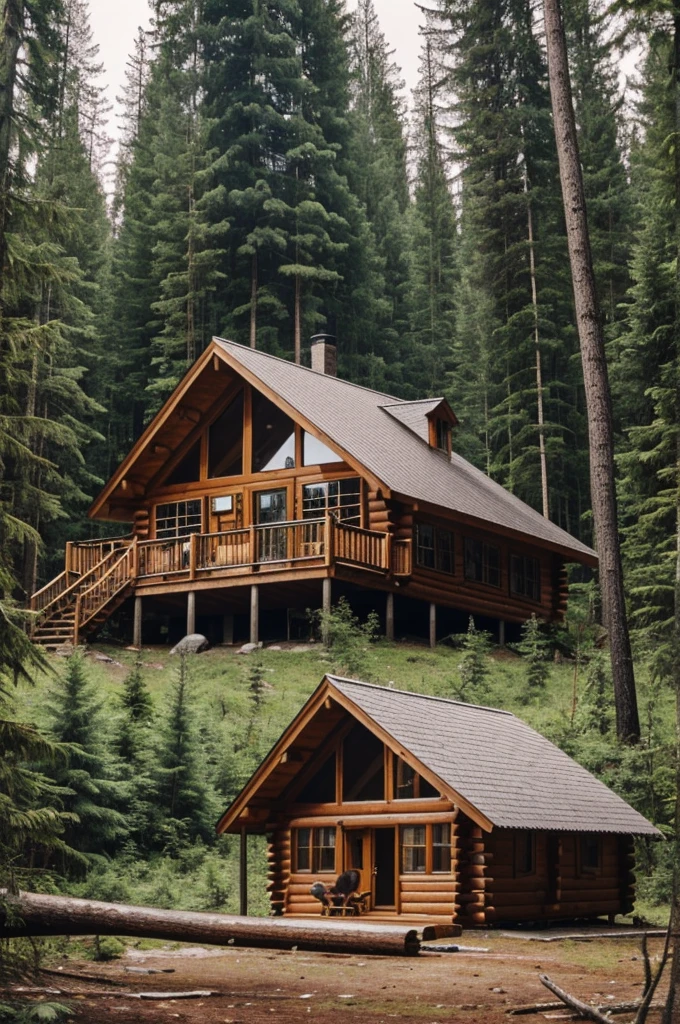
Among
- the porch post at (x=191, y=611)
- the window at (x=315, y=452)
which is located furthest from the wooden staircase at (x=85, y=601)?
the window at (x=315, y=452)

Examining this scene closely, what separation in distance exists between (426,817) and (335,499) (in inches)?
590

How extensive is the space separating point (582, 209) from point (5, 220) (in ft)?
47.5

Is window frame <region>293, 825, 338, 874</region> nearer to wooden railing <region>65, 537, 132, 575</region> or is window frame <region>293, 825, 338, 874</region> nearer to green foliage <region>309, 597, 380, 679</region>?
green foliage <region>309, 597, 380, 679</region>

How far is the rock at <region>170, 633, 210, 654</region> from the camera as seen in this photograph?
31625mm

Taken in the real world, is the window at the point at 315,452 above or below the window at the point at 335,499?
above

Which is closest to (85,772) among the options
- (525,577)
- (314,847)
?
(314,847)

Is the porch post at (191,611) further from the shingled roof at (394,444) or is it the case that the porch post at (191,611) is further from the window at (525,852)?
the window at (525,852)

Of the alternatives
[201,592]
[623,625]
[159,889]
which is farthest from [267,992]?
[201,592]

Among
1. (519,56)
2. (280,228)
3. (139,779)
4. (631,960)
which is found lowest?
(631,960)

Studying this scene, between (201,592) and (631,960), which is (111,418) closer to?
(201,592)

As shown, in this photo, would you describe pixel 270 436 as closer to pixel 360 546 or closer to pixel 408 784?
pixel 360 546

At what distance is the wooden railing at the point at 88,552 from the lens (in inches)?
1369

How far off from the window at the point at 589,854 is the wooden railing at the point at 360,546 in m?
11.3

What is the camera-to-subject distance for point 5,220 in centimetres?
1348
